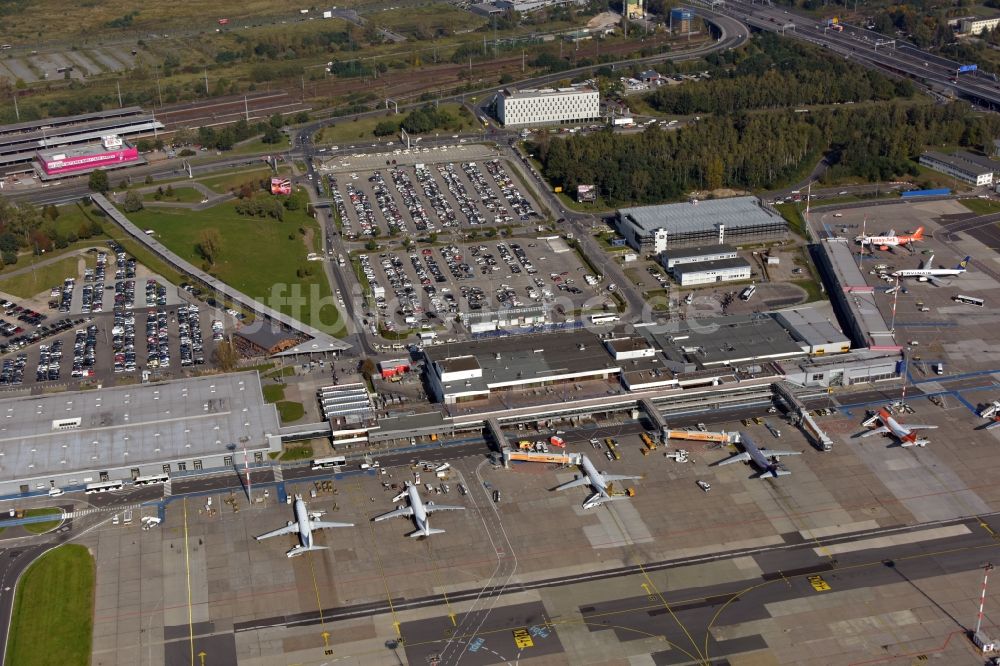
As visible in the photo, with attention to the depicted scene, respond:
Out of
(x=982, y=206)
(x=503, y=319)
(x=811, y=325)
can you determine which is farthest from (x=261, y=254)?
(x=982, y=206)

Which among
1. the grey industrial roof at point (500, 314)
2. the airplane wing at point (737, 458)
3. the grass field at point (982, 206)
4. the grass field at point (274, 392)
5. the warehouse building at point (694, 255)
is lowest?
the airplane wing at point (737, 458)

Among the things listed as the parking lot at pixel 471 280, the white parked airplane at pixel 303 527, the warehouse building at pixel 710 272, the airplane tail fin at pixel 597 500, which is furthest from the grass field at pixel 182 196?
the airplane tail fin at pixel 597 500

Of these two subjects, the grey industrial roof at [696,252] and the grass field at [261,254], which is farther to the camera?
the grey industrial roof at [696,252]

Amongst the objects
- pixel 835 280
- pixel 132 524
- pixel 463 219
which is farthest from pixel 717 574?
pixel 463 219

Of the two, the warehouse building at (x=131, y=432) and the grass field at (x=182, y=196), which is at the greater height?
the grass field at (x=182, y=196)

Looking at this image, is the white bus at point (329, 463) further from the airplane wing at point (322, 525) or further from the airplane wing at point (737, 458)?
the airplane wing at point (737, 458)

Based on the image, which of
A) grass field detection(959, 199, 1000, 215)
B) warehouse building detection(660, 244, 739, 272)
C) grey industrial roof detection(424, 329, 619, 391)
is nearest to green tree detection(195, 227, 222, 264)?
grey industrial roof detection(424, 329, 619, 391)

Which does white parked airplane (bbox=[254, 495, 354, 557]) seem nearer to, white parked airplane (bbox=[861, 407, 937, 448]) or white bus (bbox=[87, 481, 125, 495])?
white bus (bbox=[87, 481, 125, 495])
